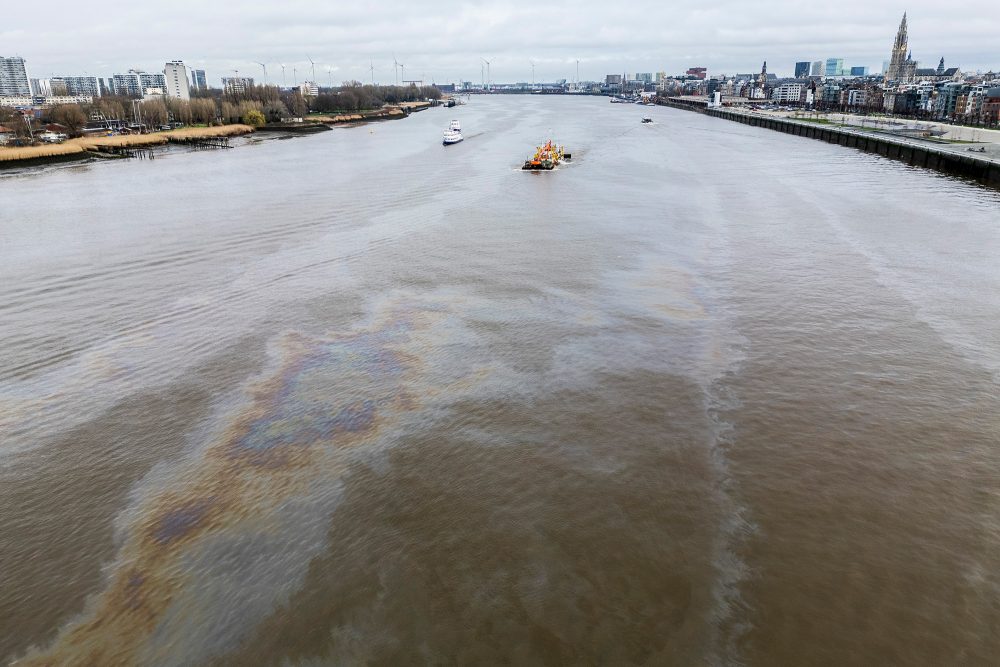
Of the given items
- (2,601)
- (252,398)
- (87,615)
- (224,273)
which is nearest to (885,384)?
(252,398)

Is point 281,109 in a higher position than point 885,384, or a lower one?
higher

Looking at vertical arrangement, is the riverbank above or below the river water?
above

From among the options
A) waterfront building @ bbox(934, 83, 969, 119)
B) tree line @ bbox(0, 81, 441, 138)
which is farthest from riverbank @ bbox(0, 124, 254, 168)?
waterfront building @ bbox(934, 83, 969, 119)

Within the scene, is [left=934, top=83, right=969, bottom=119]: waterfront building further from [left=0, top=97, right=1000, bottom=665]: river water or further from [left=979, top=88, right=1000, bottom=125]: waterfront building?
[left=0, top=97, right=1000, bottom=665]: river water

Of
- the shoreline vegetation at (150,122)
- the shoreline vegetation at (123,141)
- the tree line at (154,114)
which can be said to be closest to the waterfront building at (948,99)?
the shoreline vegetation at (150,122)

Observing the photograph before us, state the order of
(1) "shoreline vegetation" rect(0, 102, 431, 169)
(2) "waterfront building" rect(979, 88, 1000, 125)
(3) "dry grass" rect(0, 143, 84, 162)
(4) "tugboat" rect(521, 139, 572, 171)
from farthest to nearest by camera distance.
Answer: (2) "waterfront building" rect(979, 88, 1000, 125)
(1) "shoreline vegetation" rect(0, 102, 431, 169)
(3) "dry grass" rect(0, 143, 84, 162)
(4) "tugboat" rect(521, 139, 572, 171)

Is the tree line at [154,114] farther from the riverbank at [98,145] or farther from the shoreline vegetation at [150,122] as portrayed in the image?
the riverbank at [98,145]

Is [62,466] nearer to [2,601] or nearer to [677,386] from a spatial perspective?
[2,601]
